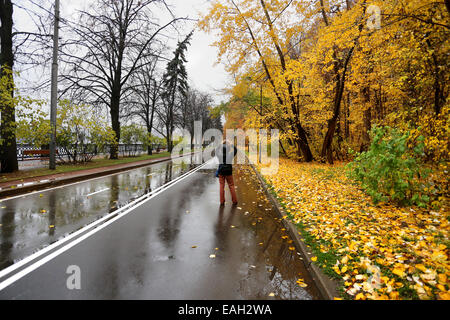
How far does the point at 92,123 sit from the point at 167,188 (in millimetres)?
10951

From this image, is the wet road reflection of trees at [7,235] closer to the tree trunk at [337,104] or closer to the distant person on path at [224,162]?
the distant person on path at [224,162]

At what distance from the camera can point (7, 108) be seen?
34.5ft

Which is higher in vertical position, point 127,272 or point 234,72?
point 234,72

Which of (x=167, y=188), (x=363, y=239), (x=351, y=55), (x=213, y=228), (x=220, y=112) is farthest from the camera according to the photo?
(x=220, y=112)

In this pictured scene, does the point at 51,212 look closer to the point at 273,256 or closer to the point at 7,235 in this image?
the point at 7,235

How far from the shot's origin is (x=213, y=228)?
506 centimetres

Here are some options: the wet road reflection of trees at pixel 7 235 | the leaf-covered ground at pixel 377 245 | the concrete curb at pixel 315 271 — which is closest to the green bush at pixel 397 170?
the leaf-covered ground at pixel 377 245

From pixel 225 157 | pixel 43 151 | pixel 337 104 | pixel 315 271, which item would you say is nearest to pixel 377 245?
pixel 315 271

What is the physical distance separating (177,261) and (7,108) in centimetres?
1230

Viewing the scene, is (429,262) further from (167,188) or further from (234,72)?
(234,72)

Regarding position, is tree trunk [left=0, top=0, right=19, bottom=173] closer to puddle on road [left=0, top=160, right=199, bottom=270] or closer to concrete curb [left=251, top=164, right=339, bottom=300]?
puddle on road [left=0, top=160, right=199, bottom=270]

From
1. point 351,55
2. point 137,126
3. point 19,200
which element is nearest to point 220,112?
point 137,126

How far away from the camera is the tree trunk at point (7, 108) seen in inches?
417

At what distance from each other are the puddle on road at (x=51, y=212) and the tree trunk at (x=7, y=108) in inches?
177
